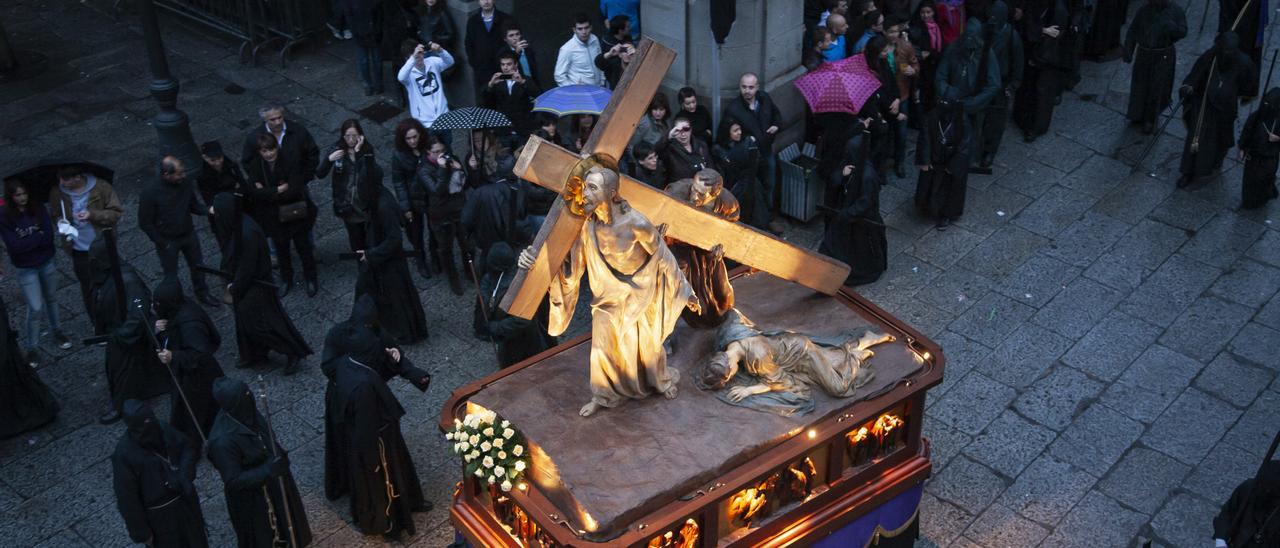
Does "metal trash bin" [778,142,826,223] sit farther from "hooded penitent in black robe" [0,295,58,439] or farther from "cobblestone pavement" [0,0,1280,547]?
"hooded penitent in black robe" [0,295,58,439]

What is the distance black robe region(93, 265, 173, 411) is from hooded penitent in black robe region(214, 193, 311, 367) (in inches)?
30.4

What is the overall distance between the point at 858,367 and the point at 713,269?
3.94 ft

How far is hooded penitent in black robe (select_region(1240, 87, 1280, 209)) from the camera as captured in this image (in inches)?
570

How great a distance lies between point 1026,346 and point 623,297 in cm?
537

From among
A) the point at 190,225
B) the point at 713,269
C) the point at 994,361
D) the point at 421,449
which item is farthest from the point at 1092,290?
the point at 190,225

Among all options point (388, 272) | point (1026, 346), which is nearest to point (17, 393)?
point (388, 272)

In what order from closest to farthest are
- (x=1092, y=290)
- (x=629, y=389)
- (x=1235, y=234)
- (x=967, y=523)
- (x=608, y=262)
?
(x=608, y=262)
(x=629, y=389)
(x=967, y=523)
(x=1092, y=290)
(x=1235, y=234)

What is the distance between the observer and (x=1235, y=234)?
573 inches

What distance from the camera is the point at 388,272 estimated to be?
1285 cm

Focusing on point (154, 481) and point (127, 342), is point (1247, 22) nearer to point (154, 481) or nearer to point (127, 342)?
point (127, 342)

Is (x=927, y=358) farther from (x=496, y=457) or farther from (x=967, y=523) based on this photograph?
(x=496, y=457)

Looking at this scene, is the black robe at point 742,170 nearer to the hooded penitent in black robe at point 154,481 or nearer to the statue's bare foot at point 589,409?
the statue's bare foot at point 589,409

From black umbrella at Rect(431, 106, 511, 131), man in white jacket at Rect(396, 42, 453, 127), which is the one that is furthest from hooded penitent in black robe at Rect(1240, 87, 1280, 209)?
man in white jacket at Rect(396, 42, 453, 127)

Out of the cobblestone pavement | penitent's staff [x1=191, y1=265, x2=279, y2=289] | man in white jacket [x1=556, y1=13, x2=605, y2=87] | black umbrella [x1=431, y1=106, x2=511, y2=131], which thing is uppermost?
black umbrella [x1=431, y1=106, x2=511, y2=131]
